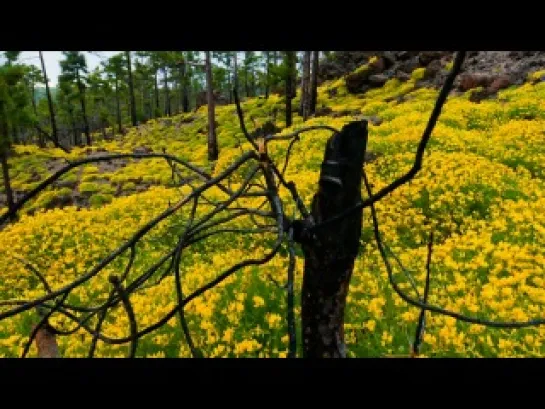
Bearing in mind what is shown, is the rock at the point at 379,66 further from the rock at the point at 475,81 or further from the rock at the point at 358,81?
the rock at the point at 475,81

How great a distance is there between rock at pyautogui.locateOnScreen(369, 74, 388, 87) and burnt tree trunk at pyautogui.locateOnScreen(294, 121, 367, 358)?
35.4 m

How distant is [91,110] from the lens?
83.6 meters

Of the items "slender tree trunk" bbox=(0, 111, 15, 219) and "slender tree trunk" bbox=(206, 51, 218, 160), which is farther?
"slender tree trunk" bbox=(206, 51, 218, 160)

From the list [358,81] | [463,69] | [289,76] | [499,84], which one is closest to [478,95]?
[499,84]

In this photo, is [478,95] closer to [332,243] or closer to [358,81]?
[358,81]

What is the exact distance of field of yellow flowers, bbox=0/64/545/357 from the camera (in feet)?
14.0

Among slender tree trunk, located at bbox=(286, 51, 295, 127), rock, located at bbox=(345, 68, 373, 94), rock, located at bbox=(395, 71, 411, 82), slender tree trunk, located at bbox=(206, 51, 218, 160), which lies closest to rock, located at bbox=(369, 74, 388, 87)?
rock, located at bbox=(345, 68, 373, 94)

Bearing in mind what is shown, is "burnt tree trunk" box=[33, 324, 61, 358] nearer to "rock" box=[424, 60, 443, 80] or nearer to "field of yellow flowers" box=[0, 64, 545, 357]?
"field of yellow flowers" box=[0, 64, 545, 357]

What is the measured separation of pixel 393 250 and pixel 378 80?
30.6 meters

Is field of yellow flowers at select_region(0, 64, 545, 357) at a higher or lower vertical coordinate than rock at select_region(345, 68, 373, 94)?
lower
